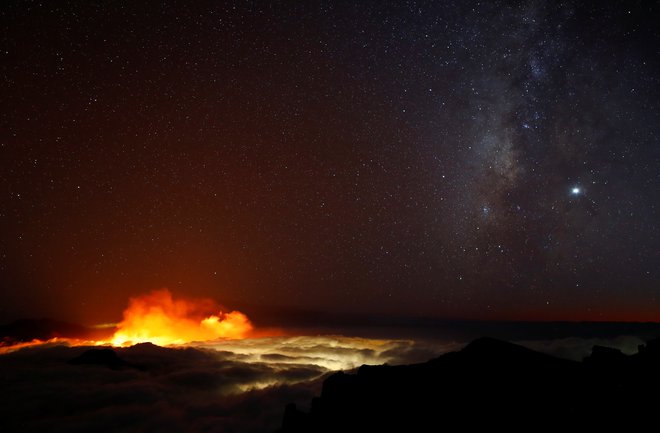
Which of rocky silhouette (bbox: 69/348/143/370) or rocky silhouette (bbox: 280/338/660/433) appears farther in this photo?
rocky silhouette (bbox: 69/348/143/370)

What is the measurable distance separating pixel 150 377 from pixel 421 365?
77.2 m

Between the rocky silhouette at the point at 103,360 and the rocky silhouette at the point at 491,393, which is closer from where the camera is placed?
the rocky silhouette at the point at 491,393

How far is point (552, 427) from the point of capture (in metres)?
16.5

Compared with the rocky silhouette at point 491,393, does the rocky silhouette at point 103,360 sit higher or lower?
lower

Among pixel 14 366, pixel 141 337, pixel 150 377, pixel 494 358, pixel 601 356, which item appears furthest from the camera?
pixel 141 337

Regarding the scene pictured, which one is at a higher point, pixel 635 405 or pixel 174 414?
pixel 635 405

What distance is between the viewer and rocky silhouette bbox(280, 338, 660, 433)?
54.8ft

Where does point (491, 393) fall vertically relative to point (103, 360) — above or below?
above

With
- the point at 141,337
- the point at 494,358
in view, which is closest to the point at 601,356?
the point at 494,358

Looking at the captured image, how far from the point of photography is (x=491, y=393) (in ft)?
76.2

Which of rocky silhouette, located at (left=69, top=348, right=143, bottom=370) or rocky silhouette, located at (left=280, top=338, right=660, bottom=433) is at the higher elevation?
rocky silhouette, located at (left=280, top=338, right=660, bottom=433)

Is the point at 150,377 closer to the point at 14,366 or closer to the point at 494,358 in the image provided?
the point at 14,366

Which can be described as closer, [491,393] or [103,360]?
[491,393]

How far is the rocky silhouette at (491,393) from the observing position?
1670cm
